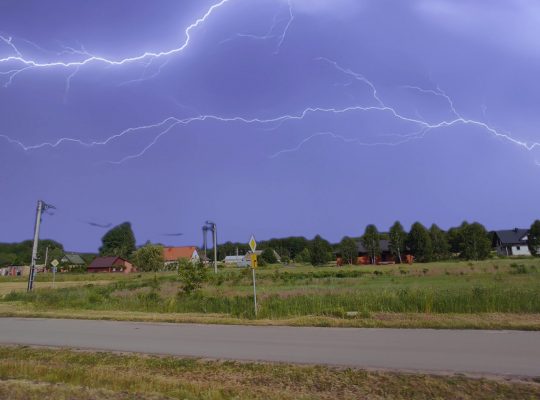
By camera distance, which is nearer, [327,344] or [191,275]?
[327,344]

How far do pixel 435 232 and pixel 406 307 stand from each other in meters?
66.1

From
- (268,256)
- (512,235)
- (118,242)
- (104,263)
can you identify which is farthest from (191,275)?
(118,242)

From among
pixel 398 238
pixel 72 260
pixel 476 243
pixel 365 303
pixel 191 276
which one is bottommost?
pixel 365 303

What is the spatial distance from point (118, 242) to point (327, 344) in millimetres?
129857

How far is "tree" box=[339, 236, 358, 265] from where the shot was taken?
8106cm

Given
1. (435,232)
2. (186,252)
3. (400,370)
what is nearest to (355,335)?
(400,370)

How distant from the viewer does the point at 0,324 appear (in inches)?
614

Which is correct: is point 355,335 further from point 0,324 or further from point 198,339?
point 0,324

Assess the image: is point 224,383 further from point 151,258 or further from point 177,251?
point 177,251

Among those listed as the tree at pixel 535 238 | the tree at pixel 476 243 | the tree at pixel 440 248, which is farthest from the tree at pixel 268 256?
the tree at pixel 535 238

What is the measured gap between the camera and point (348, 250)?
81125 mm

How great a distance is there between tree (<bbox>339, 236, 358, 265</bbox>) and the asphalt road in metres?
70.2

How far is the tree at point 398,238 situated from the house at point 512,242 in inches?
1029

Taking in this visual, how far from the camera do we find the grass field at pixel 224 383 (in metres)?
5.86
